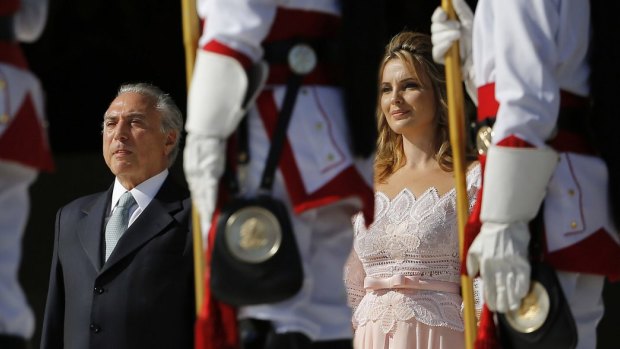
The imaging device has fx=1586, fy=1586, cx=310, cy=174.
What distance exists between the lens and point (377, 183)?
5539 millimetres

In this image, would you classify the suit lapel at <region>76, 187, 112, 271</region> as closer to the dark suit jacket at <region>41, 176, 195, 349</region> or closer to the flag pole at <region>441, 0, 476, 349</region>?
the dark suit jacket at <region>41, 176, 195, 349</region>

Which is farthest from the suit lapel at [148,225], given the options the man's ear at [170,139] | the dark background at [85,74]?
the dark background at [85,74]

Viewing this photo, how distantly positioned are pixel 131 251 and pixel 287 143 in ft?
4.62

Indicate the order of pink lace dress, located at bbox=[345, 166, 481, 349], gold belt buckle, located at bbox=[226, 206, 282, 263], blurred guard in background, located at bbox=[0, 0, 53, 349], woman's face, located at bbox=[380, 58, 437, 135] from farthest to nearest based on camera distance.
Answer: woman's face, located at bbox=[380, 58, 437, 135]
pink lace dress, located at bbox=[345, 166, 481, 349]
gold belt buckle, located at bbox=[226, 206, 282, 263]
blurred guard in background, located at bbox=[0, 0, 53, 349]

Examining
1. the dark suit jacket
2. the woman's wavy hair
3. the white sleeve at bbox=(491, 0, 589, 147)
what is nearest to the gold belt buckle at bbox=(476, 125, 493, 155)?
the white sleeve at bbox=(491, 0, 589, 147)

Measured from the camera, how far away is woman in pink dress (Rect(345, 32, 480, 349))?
5.23m

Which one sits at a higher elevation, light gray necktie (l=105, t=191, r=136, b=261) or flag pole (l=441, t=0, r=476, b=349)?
flag pole (l=441, t=0, r=476, b=349)

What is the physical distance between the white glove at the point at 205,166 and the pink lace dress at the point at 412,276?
1.31m

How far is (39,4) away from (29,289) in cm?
421

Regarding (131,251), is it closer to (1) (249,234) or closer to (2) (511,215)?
(1) (249,234)

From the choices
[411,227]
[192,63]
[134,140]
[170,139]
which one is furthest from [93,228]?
[192,63]

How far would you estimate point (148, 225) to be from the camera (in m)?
5.42

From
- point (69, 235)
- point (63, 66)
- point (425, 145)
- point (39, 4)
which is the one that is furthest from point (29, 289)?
point (39, 4)

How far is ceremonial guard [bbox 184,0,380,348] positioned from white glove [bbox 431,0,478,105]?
0.42 meters
